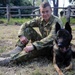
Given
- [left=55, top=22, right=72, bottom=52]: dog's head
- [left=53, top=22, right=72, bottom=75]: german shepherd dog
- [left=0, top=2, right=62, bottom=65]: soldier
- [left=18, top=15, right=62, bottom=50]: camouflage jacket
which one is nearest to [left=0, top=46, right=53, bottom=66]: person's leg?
[left=0, top=2, right=62, bottom=65]: soldier

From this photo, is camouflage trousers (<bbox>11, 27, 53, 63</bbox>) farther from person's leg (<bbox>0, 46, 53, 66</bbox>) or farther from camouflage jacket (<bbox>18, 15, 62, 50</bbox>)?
camouflage jacket (<bbox>18, 15, 62, 50</bbox>)

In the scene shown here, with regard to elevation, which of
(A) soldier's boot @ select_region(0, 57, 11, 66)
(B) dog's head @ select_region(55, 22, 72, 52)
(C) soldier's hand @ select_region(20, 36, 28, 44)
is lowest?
(A) soldier's boot @ select_region(0, 57, 11, 66)

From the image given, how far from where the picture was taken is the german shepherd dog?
4.79m

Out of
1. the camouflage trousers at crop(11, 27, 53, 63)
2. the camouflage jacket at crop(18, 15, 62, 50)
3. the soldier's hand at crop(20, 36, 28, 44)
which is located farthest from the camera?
the soldier's hand at crop(20, 36, 28, 44)

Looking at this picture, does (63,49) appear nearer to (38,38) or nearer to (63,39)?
(63,39)

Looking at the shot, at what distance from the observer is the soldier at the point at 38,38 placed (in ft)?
17.0

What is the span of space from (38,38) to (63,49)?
0.99 m

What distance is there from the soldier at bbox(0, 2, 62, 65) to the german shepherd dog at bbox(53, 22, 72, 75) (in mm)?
279

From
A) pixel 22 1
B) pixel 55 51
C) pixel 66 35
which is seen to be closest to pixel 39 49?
pixel 55 51

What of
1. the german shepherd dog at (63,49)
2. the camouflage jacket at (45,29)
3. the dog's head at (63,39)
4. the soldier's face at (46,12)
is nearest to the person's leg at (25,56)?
the camouflage jacket at (45,29)

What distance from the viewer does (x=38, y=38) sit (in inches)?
227

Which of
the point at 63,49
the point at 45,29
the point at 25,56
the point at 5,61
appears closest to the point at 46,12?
the point at 45,29

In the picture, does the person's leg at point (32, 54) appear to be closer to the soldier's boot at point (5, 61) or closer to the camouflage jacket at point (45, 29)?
the soldier's boot at point (5, 61)

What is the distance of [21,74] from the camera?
15.6ft
